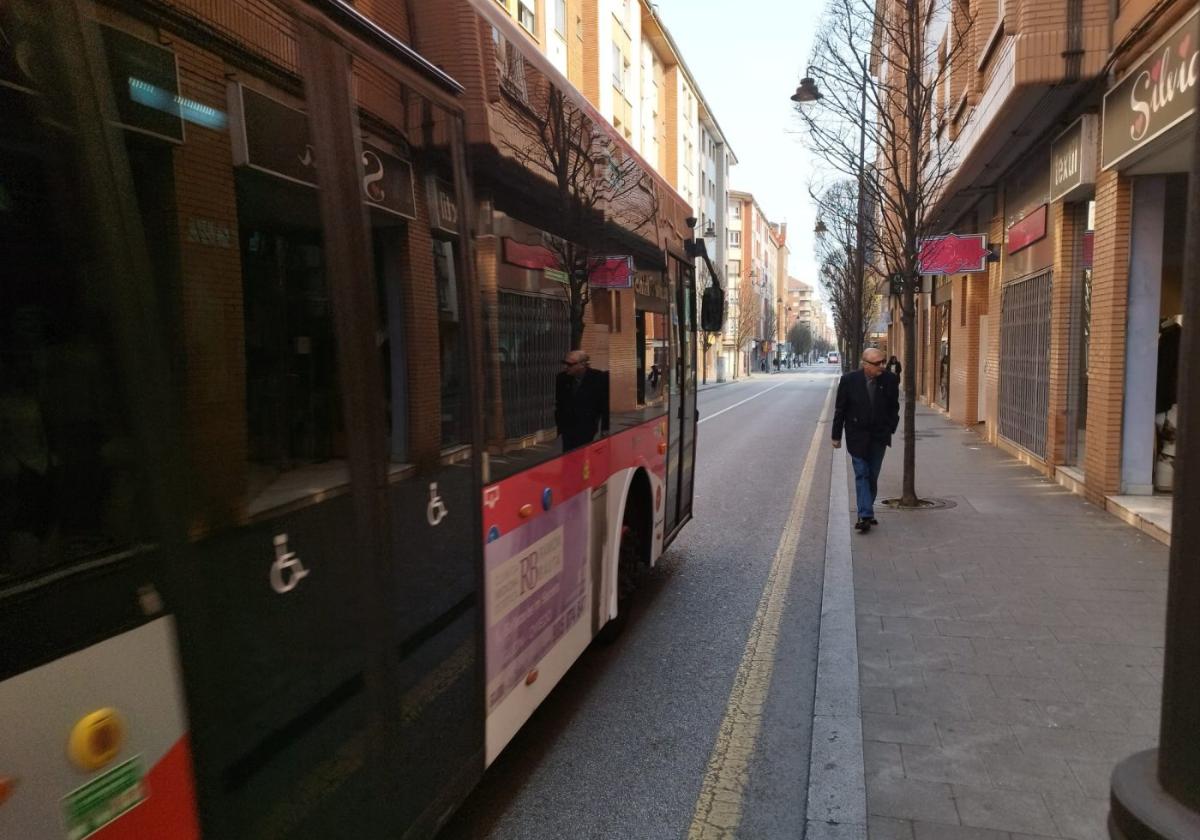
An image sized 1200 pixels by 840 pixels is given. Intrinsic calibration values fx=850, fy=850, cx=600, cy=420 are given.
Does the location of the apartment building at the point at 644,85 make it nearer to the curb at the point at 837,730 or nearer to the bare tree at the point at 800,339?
the curb at the point at 837,730

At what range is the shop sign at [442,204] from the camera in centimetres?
276

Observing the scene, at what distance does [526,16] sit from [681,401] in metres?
25.1

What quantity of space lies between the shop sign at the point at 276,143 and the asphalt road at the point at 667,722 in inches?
96.6

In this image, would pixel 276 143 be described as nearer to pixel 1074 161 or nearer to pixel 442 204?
pixel 442 204

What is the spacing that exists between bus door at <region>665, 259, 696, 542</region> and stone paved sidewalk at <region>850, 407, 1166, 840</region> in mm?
1493

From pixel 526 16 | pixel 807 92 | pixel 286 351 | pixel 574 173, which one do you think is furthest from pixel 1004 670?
pixel 526 16

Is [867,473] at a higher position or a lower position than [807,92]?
lower

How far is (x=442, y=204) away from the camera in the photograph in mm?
2822

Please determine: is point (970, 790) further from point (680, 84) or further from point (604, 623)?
point (680, 84)

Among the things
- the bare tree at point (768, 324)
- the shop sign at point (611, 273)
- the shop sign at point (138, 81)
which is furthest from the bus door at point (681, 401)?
the bare tree at point (768, 324)

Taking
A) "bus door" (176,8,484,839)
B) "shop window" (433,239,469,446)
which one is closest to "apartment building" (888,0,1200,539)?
"shop window" (433,239,469,446)

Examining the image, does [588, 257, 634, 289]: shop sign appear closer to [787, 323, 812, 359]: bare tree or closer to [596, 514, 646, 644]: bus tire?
[596, 514, 646, 644]: bus tire

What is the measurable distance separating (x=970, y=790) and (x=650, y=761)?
1.31 meters

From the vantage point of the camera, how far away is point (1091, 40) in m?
8.78
